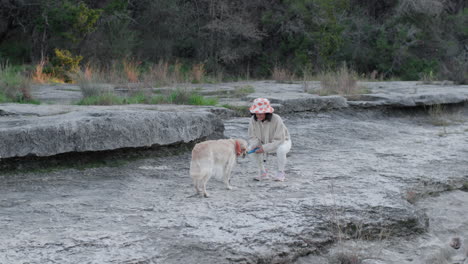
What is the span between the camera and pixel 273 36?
23.0 metres

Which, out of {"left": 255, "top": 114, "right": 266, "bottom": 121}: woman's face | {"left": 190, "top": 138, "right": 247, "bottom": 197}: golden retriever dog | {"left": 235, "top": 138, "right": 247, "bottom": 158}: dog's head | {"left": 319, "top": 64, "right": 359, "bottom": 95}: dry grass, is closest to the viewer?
{"left": 190, "top": 138, "right": 247, "bottom": 197}: golden retriever dog

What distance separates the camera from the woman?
211 inches

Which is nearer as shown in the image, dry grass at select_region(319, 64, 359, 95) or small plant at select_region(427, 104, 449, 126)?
small plant at select_region(427, 104, 449, 126)

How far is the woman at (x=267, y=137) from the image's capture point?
17.6 ft

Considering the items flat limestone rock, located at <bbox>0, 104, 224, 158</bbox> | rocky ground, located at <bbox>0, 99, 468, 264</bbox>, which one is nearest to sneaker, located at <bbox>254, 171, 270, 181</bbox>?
rocky ground, located at <bbox>0, 99, 468, 264</bbox>

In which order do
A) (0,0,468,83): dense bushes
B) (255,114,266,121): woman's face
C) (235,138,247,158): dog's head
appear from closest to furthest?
(235,138,247,158): dog's head, (255,114,266,121): woman's face, (0,0,468,83): dense bushes

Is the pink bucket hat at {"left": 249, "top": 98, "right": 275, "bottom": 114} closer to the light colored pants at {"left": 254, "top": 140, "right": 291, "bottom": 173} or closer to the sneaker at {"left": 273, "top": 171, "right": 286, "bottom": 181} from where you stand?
the light colored pants at {"left": 254, "top": 140, "right": 291, "bottom": 173}

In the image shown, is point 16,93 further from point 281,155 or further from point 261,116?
point 281,155

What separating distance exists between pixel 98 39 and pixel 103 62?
1053 mm

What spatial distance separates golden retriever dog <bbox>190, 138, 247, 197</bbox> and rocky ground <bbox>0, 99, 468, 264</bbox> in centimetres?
16

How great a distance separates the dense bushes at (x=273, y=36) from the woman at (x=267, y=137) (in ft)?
49.7

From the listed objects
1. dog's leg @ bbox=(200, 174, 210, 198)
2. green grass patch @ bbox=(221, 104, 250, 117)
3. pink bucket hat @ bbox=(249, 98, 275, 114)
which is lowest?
dog's leg @ bbox=(200, 174, 210, 198)

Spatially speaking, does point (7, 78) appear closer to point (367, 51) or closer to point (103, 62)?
point (103, 62)

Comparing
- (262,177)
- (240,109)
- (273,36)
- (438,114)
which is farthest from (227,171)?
(273,36)
